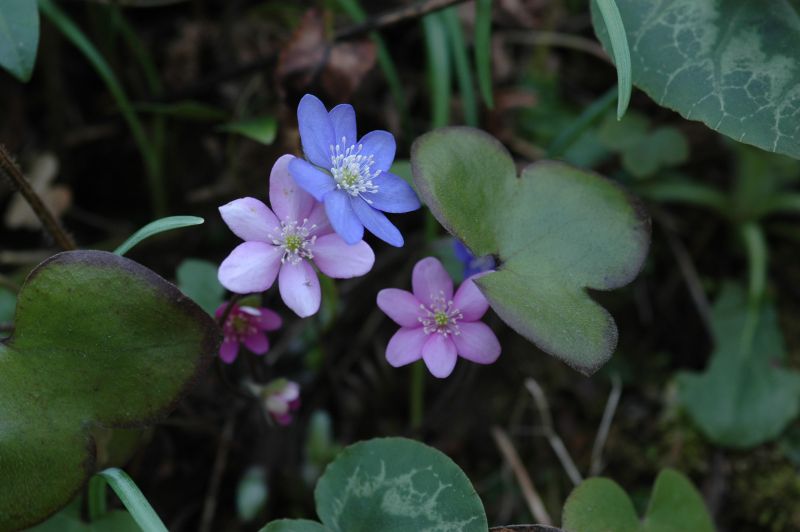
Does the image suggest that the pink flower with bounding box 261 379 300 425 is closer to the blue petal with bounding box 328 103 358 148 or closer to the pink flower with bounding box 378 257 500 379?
the pink flower with bounding box 378 257 500 379

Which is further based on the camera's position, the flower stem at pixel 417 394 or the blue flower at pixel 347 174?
the flower stem at pixel 417 394

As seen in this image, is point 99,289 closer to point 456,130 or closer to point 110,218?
point 456,130

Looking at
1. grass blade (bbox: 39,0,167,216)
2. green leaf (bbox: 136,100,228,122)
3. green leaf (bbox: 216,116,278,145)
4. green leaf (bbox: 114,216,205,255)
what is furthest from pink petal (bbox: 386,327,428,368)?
grass blade (bbox: 39,0,167,216)

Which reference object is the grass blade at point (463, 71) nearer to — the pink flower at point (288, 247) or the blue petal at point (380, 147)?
the blue petal at point (380, 147)

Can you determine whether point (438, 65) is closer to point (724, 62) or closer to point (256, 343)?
point (724, 62)

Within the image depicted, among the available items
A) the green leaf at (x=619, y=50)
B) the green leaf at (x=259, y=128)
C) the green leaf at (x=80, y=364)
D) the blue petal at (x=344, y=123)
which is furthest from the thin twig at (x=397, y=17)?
the green leaf at (x=80, y=364)

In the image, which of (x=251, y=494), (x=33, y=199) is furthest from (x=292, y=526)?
(x=33, y=199)

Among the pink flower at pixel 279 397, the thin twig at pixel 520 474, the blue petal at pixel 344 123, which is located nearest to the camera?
the blue petal at pixel 344 123
